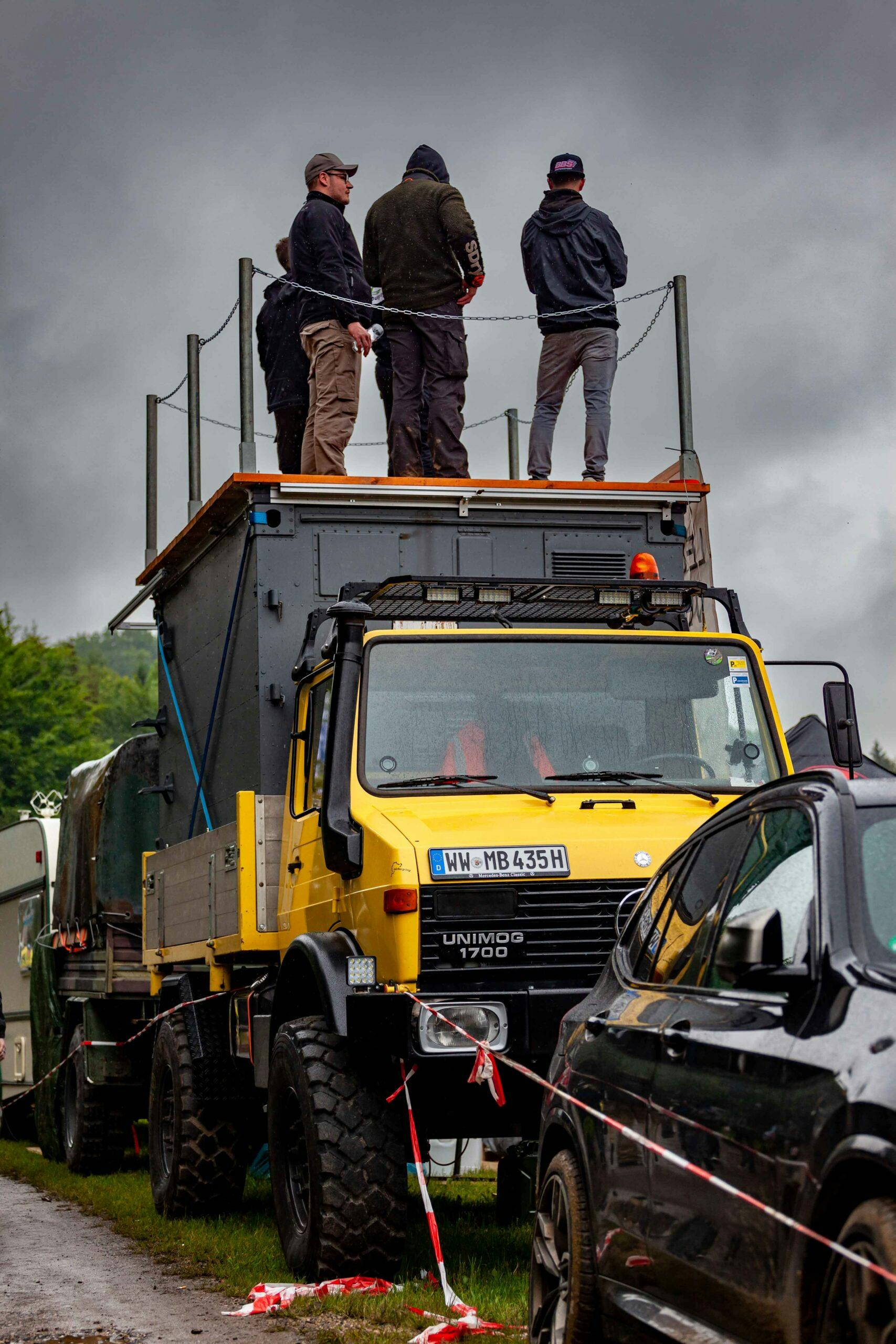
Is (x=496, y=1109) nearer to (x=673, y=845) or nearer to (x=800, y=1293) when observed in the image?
(x=673, y=845)

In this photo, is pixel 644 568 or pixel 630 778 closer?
pixel 630 778

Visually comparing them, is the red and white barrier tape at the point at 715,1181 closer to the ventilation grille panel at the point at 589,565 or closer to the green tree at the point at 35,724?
the ventilation grille panel at the point at 589,565

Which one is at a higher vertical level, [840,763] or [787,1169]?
[840,763]

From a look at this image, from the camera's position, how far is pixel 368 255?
1305 centimetres

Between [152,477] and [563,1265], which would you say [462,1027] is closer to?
[563,1265]

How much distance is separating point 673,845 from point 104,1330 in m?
3.02

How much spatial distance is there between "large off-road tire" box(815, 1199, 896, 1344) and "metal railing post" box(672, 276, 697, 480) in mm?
8310

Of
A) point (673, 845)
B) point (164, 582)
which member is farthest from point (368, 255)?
point (673, 845)

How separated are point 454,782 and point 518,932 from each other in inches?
32.4

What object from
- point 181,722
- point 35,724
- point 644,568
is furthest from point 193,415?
point 35,724

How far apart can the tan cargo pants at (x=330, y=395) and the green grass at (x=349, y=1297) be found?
4.62m

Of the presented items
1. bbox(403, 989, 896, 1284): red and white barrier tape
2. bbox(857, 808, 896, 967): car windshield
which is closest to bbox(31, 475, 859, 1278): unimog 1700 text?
bbox(403, 989, 896, 1284): red and white barrier tape

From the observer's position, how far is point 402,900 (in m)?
7.55

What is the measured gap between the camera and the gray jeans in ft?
40.8
